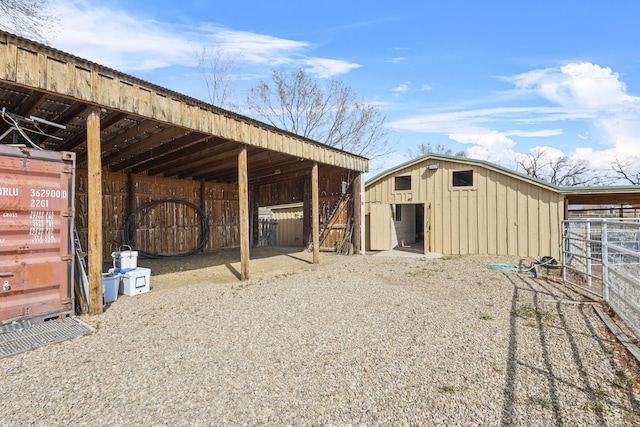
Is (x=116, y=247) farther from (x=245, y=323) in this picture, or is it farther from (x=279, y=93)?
(x=279, y=93)

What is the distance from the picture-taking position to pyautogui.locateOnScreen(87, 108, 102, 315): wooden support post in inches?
190

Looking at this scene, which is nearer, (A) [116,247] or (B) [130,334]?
(B) [130,334]

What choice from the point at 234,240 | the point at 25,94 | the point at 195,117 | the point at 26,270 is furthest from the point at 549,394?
the point at 234,240

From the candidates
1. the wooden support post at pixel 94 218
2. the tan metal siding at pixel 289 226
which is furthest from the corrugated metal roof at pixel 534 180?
the wooden support post at pixel 94 218

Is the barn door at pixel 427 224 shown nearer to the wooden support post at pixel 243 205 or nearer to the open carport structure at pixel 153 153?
the open carport structure at pixel 153 153

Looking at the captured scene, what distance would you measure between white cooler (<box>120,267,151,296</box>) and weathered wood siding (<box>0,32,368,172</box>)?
291 centimetres

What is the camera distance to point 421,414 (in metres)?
2.45

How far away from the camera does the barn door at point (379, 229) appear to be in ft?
42.1

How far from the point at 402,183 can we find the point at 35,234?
11564mm

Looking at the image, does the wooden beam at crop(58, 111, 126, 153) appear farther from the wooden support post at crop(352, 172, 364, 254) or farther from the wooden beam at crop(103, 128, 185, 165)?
the wooden support post at crop(352, 172, 364, 254)

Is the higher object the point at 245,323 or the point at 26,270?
the point at 26,270

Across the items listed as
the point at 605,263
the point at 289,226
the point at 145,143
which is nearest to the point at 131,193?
the point at 145,143

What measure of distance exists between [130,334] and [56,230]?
184 cm

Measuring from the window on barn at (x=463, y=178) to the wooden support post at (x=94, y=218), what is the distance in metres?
11.1
